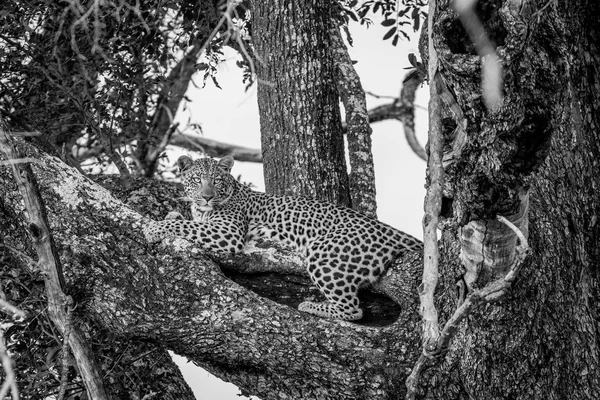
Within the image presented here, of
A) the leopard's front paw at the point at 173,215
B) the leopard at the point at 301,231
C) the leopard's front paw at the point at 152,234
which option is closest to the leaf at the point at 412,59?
the leopard at the point at 301,231

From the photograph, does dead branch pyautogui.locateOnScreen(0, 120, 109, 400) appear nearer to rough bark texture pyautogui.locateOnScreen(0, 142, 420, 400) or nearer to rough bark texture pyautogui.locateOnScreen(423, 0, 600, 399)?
rough bark texture pyautogui.locateOnScreen(0, 142, 420, 400)

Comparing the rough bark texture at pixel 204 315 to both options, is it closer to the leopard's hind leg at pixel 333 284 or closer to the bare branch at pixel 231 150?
the leopard's hind leg at pixel 333 284

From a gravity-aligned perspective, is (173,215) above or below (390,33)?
below

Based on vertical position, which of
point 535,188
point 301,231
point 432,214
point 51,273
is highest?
point 535,188

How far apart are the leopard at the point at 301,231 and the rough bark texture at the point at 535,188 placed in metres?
1.45

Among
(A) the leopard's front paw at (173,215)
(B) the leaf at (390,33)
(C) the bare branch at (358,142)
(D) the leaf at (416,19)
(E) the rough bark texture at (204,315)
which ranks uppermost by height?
(D) the leaf at (416,19)

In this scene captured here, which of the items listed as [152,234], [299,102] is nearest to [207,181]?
[299,102]

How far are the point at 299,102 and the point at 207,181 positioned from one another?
1080mm

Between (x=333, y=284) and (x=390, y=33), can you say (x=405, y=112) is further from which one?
(x=333, y=284)

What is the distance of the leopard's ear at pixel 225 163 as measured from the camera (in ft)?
29.5

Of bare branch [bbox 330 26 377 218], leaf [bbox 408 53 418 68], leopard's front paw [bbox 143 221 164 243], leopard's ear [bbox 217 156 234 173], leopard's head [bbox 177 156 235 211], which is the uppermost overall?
leaf [bbox 408 53 418 68]

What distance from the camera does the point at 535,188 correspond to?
5.76 metres

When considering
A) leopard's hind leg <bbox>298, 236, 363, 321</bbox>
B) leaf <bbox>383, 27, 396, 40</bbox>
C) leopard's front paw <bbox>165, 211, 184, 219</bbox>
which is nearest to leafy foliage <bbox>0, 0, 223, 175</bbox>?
leopard's front paw <bbox>165, 211, 184, 219</bbox>

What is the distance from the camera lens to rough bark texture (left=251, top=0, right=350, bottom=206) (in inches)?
330
